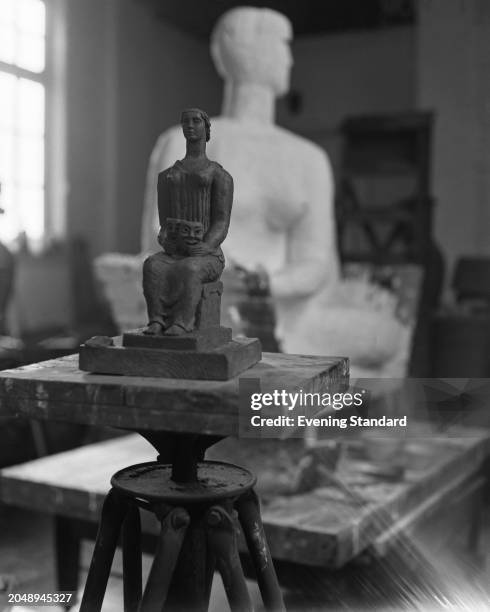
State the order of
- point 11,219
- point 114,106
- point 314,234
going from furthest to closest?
point 114,106 → point 11,219 → point 314,234

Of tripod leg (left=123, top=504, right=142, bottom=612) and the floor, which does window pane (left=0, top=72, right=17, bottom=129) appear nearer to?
the floor

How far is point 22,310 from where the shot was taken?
640 cm

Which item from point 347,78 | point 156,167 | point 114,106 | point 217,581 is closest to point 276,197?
point 156,167

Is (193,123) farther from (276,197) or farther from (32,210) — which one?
(32,210)

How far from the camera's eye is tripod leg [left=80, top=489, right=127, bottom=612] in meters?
1.21

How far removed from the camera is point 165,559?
1124mm

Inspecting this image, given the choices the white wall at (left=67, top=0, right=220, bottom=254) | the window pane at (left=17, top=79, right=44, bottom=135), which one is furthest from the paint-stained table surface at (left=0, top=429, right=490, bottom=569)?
the white wall at (left=67, top=0, right=220, bottom=254)

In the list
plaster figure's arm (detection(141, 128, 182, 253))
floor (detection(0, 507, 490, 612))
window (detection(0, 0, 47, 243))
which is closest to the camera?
floor (detection(0, 507, 490, 612))

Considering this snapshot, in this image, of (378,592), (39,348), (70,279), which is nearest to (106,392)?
(378,592)

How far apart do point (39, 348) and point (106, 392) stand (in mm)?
2226

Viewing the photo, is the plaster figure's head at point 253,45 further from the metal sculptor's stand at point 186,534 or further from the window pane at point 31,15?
the window pane at point 31,15

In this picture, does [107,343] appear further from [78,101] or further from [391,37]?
[391,37]

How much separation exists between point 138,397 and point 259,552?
1.08 ft

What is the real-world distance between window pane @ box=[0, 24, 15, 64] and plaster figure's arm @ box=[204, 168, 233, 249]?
4.23m
